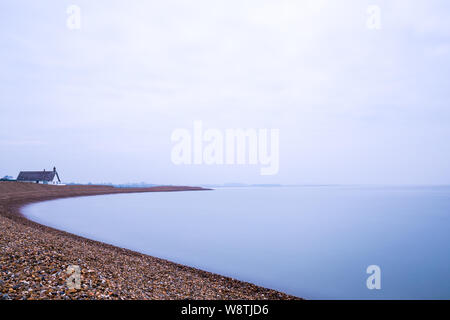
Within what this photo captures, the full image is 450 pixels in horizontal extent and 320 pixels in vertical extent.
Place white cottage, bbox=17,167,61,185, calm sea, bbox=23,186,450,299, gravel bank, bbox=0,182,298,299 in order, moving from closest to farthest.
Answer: gravel bank, bbox=0,182,298,299
calm sea, bbox=23,186,450,299
white cottage, bbox=17,167,61,185

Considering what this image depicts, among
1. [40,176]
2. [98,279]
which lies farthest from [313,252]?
[40,176]

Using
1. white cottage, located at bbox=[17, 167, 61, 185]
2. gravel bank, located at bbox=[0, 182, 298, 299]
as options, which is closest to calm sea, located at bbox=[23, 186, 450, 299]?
gravel bank, located at bbox=[0, 182, 298, 299]

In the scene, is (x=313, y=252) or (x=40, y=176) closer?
(x=313, y=252)

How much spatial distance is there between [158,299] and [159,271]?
15.9 ft

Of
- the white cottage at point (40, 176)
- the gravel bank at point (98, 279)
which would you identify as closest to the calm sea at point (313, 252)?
the gravel bank at point (98, 279)

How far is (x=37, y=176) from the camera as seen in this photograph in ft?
339

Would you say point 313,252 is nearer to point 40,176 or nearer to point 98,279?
point 98,279

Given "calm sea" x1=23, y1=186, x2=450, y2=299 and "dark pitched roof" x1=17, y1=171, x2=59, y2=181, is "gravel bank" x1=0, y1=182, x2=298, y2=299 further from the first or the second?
"dark pitched roof" x1=17, y1=171, x2=59, y2=181

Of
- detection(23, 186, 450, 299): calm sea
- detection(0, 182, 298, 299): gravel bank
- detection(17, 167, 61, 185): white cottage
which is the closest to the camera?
detection(0, 182, 298, 299): gravel bank

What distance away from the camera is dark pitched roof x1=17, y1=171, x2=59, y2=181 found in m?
103

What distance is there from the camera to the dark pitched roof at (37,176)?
337ft
